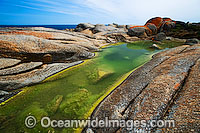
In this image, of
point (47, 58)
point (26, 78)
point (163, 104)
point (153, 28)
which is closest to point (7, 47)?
point (47, 58)

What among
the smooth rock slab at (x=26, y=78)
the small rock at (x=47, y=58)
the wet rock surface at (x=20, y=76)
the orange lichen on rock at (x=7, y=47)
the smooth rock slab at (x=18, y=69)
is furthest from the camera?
the small rock at (x=47, y=58)

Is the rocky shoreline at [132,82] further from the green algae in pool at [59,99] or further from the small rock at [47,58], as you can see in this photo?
the green algae in pool at [59,99]

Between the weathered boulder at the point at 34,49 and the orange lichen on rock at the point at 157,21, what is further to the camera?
the orange lichen on rock at the point at 157,21

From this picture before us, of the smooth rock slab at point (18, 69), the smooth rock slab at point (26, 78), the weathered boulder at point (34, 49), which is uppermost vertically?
the weathered boulder at point (34, 49)

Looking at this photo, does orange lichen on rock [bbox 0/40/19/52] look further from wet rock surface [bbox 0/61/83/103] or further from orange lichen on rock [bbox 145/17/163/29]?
orange lichen on rock [bbox 145/17/163/29]

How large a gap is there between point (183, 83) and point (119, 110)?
319 centimetres

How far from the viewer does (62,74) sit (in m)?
7.75

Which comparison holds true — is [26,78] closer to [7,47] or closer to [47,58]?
[47,58]

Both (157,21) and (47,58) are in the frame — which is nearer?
(47,58)

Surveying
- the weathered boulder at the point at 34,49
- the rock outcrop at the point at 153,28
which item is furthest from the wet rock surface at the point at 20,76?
the rock outcrop at the point at 153,28

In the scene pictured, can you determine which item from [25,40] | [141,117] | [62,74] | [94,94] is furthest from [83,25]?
[141,117]

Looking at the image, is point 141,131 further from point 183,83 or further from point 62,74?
point 62,74

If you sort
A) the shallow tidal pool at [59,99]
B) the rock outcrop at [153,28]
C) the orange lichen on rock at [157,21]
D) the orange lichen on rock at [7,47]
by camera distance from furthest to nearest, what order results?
the orange lichen on rock at [157,21] → the rock outcrop at [153,28] → the orange lichen on rock at [7,47] → the shallow tidal pool at [59,99]

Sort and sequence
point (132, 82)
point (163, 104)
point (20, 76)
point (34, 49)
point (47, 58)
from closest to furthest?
point (163, 104)
point (132, 82)
point (20, 76)
point (34, 49)
point (47, 58)
